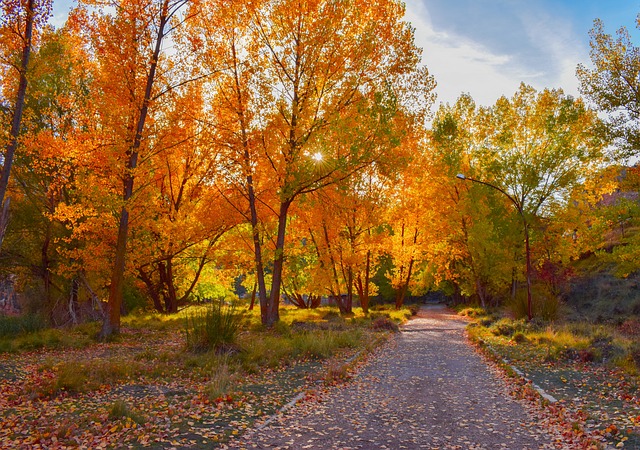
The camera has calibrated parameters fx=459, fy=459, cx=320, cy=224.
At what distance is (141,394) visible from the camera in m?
7.79

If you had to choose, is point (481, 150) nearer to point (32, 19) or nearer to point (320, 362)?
point (320, 362)

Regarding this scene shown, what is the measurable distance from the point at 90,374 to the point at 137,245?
11.7 metres

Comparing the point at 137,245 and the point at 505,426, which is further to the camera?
the point at 137,245

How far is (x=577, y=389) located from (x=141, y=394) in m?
7.85

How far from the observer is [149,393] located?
7.87m

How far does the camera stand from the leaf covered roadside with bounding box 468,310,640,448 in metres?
5.89

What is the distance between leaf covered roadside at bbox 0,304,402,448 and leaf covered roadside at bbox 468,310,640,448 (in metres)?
4.10

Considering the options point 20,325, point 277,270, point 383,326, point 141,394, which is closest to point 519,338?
point 383,326

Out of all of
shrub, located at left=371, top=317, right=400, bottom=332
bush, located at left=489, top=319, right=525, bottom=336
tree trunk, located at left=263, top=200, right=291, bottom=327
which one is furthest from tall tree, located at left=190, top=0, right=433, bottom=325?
bush, located at left=489, top=319, right=525, bottom=336

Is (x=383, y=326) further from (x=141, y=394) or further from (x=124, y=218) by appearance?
(x=141, y=394)

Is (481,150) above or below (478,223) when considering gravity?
above

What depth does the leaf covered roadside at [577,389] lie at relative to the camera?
5.89 meters

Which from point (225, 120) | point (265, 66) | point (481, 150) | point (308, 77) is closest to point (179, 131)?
point (225, 120)

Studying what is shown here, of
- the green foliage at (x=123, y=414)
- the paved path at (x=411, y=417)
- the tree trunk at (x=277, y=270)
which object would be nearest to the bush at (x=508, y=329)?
the paved path at (x=411, y=417)
